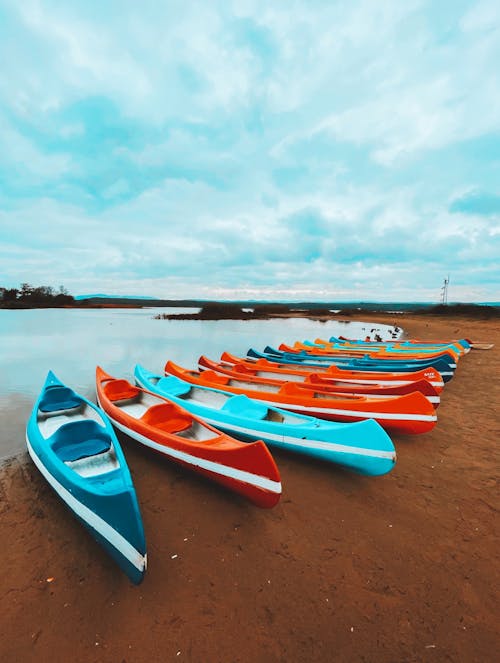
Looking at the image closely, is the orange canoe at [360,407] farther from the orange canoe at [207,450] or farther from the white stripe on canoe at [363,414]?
the orange canoe at [207,450]

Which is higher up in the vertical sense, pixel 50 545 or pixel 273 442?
pixel 273 442

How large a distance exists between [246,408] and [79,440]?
124 inches

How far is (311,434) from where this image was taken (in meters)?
4.96

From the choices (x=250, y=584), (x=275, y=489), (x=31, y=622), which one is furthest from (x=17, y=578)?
(x=275, y=489)

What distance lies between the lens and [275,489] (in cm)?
362

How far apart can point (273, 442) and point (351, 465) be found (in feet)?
4.65

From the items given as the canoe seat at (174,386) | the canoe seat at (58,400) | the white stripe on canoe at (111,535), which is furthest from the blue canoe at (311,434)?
the white stripe on canoe at (111,535)

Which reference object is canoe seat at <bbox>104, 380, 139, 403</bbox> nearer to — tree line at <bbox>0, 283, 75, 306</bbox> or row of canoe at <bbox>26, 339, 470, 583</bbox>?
row of canoe at <bbox>26, 339, 470, 583</bbox>

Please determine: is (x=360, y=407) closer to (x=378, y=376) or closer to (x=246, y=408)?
(x=246, y=408)

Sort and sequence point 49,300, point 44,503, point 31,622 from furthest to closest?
point 49,300 → point 44,503 → point 31,622

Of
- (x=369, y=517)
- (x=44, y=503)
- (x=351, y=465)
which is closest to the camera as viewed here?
(x=369, y=517)

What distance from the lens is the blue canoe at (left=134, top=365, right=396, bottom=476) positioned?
4.45m

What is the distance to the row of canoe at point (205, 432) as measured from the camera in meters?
3.15

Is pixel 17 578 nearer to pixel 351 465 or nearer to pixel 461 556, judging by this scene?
pixel 351 465
